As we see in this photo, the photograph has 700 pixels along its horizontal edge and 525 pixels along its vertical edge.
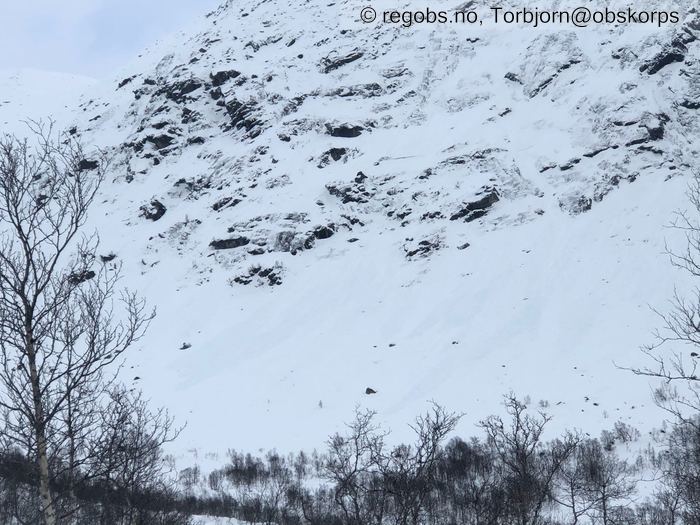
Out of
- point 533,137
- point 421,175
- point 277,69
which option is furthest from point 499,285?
point 277,69

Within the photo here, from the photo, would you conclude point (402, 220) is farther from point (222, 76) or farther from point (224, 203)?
point (222, 76)

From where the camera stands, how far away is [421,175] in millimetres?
57750

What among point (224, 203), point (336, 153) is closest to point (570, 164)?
point (336, 153)

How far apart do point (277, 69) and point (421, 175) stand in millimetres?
35383

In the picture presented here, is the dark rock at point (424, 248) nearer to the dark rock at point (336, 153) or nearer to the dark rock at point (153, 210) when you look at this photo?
the dark rock at point (336, 153)

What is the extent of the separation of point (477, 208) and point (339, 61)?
133ft

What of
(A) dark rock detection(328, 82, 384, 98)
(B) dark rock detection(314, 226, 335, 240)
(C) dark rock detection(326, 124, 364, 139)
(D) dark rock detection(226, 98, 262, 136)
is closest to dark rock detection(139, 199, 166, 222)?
(D) dark rock detection(226, 98, 262, 136)

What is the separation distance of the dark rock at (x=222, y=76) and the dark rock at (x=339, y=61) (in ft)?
41.6

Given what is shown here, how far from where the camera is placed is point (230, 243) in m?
55.9

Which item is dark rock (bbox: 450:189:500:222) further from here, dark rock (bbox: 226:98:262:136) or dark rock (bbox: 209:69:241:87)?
dark rock (bbox: 209:69:241:87)

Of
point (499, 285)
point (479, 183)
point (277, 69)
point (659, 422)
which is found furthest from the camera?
point (277, 69)

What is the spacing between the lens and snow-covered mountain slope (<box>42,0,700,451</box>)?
36156mm

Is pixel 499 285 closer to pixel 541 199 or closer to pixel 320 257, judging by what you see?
pixel 541 199

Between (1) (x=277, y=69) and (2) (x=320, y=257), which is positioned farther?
(1) (x=277, y=69)
